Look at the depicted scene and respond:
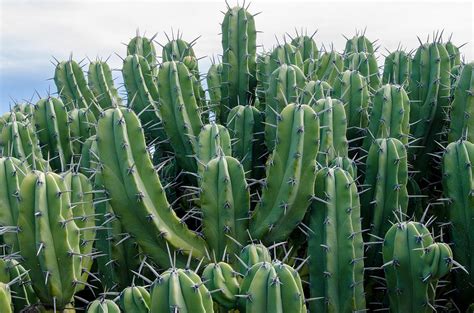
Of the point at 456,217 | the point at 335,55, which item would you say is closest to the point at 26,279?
the point at 456,217

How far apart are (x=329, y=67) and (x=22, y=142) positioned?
8.50ft

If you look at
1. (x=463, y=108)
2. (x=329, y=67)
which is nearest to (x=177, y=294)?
(x=463, y=108)

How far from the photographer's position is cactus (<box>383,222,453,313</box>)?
3865 millimetres

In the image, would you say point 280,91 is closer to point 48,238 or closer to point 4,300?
point 48,238

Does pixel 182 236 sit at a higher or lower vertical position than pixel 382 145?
lower

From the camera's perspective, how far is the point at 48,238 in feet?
12.2

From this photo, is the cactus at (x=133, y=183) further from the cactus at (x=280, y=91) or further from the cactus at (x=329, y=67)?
the cactus at (x=329, y=67)

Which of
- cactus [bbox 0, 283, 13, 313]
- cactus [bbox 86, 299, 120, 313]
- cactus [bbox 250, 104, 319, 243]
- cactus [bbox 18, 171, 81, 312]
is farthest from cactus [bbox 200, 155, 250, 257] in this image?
cactus [bbox 0, 283, 13, 313]

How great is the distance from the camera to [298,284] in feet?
11.2

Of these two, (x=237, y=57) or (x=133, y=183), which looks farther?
(x=237, y=57)

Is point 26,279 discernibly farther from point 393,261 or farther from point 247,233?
point 393,261

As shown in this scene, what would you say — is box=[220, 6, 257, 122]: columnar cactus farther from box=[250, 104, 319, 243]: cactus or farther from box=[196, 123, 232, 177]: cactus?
Result: box=[250, 104, 319, 243]: cactus

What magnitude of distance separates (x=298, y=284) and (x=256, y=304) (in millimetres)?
268

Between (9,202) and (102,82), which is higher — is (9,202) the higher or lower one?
the lower one
